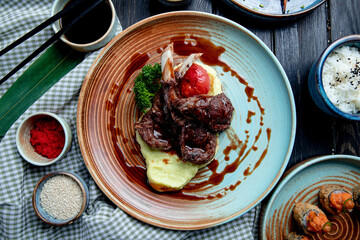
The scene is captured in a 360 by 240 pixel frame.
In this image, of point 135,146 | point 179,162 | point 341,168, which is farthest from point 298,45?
point 135,146

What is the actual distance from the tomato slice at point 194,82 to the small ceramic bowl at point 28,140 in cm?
184

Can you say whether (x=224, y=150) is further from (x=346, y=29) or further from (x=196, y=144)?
(x=346, y=29)

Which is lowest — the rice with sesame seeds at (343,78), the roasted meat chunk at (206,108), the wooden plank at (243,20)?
the roasted meat chunk at (206,108)

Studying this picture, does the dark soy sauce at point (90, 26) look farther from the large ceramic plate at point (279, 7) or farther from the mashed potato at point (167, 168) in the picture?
the large ceramic plate at point (279, 7)

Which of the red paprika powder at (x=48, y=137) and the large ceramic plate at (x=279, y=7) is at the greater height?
the large ceramic plate at (x=279, y=7)

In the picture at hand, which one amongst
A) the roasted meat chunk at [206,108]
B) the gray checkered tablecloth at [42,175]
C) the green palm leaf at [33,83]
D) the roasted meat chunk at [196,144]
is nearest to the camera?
the roasted meat chunk at [206,108]

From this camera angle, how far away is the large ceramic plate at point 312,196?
4.33m

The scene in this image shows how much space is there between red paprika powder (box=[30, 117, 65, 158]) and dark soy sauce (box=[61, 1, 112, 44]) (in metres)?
1.33

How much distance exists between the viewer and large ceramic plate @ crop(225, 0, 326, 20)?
428 cm

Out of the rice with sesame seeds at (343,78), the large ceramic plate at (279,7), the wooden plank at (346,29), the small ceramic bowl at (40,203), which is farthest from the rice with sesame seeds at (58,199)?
the wooden plank at (346,29)

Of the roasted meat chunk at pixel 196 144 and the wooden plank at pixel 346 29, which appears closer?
the roasted meat chunk at pixel 196 144

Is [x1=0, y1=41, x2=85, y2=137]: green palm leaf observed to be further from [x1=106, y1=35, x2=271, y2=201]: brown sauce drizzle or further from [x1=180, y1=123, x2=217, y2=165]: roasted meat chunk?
[x1=180, y1=123, x2=217, y2=165]: roasted meat chunk

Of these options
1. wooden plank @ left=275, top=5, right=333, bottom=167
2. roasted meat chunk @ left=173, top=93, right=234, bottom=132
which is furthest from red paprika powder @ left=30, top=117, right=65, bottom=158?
wooden plank @ left=275, top=5, right=333, bottom=167

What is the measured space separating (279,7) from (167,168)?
10.2 ft
